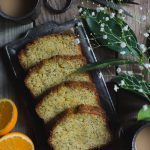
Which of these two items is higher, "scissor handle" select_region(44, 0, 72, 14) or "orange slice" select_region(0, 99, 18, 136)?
"scissor handle" select_region(44, 0, 72, 14)

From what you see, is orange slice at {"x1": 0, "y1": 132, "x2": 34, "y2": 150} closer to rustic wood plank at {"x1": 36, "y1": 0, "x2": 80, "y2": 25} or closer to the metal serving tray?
the metal serving tray

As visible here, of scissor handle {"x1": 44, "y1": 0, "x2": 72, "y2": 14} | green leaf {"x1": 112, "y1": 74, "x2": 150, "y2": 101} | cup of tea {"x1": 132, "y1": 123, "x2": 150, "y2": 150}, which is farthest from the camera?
scissor handle {"x1": 44, "y1": 0, "x2": 72, "y2": 14}

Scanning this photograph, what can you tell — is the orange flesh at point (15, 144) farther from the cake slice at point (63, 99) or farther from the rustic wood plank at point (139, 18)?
the rustic wood plank at point (139, 18)

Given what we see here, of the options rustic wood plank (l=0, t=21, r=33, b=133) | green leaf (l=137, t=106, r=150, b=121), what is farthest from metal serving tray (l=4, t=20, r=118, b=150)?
green leaf (l=137, t=106, r=150, b=121)

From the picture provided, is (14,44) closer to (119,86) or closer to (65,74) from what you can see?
(65,74)

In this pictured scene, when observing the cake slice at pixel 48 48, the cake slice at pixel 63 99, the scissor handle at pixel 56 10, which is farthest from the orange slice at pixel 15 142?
the scissor handle at pixel 56 10

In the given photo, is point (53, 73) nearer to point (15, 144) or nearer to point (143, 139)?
point (15, 144)

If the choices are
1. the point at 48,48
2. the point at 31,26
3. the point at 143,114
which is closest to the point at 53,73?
the point at 48,48
